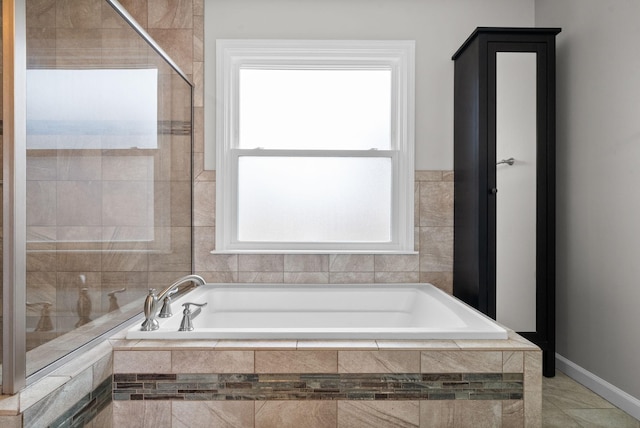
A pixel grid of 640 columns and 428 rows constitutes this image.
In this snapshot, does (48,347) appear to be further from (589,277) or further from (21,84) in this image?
(589,277)

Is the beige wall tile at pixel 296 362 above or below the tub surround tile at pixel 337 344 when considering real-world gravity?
below

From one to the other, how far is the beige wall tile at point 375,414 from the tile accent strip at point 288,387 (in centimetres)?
2

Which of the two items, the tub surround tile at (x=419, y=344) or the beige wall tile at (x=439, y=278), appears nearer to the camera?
the tub surround tile at (x=419, y=344)

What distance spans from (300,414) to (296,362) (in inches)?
7.2

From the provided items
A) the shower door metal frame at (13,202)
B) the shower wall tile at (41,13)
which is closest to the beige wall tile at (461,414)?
the shower door metal frame at (13,202)

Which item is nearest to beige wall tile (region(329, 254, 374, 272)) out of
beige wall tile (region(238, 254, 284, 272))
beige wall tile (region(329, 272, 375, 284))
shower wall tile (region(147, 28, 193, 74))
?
beige wall tile (region(329, 272, 375, 284))

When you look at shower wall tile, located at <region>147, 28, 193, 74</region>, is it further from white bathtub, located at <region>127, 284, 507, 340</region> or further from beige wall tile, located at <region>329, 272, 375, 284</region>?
beige wall tile, located at <region>329, 272, 375, 284</region>

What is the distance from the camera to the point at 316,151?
9.29ft

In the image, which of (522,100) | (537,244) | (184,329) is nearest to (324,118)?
(522,100)

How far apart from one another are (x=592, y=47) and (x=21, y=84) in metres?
2.66

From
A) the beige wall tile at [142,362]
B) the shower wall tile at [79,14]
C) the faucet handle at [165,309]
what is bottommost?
the beige wall tile at [142,362]

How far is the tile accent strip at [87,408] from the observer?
4.06 feet

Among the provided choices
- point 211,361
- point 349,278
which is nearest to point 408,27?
point 349,278

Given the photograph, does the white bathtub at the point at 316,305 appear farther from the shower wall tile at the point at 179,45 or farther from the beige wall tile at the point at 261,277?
the shower wall tile at the point at 179,45
